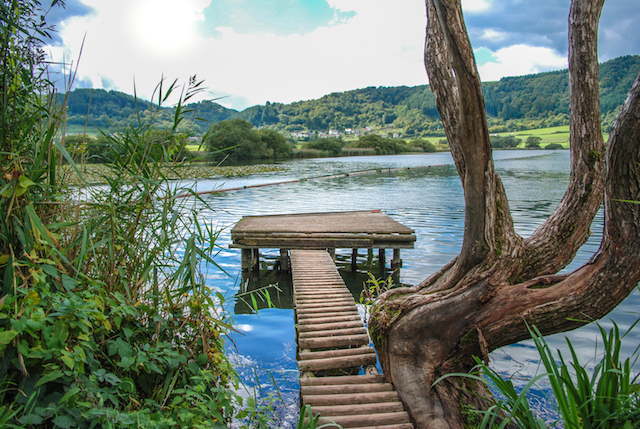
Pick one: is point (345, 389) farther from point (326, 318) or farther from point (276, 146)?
point (276, 146)

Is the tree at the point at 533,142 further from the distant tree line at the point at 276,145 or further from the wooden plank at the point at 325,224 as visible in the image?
the wooden plank at the point at 325,224

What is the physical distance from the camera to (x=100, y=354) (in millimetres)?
2334

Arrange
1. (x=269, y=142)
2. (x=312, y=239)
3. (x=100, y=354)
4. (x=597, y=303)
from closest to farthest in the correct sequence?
(x=100, y=354) → (x=597, y=303) → (x=312, y=239) → (x=269, y=142)

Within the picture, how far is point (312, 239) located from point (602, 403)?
685 centimetres

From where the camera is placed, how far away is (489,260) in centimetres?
316

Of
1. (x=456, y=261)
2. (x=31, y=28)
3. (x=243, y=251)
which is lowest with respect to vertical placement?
(x=243, y=251)

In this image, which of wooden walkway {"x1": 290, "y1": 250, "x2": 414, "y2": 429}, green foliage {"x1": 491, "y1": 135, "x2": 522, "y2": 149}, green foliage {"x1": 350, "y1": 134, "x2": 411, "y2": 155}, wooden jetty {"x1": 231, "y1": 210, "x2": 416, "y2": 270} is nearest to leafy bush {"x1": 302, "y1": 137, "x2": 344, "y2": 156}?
green foliage {"x1": 350, "y1": 134, "x2": 411, "y2": 155}

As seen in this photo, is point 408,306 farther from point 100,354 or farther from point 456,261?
point 100,354

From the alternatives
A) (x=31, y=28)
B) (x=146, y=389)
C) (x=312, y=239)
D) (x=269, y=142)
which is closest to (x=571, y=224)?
(x=146, y=389)

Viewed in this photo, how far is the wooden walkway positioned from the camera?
10.4 ft

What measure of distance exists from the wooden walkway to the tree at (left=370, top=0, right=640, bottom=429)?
0.22 metres

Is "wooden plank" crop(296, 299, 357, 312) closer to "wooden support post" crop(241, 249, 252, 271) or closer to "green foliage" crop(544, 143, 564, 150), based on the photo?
"wooden support post" crop(241, 249, 252, 271)

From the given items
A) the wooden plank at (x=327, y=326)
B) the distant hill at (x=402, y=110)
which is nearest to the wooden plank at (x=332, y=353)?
the wooden plank at (x=327, y=326)

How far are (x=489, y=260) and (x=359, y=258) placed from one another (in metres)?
7.51
